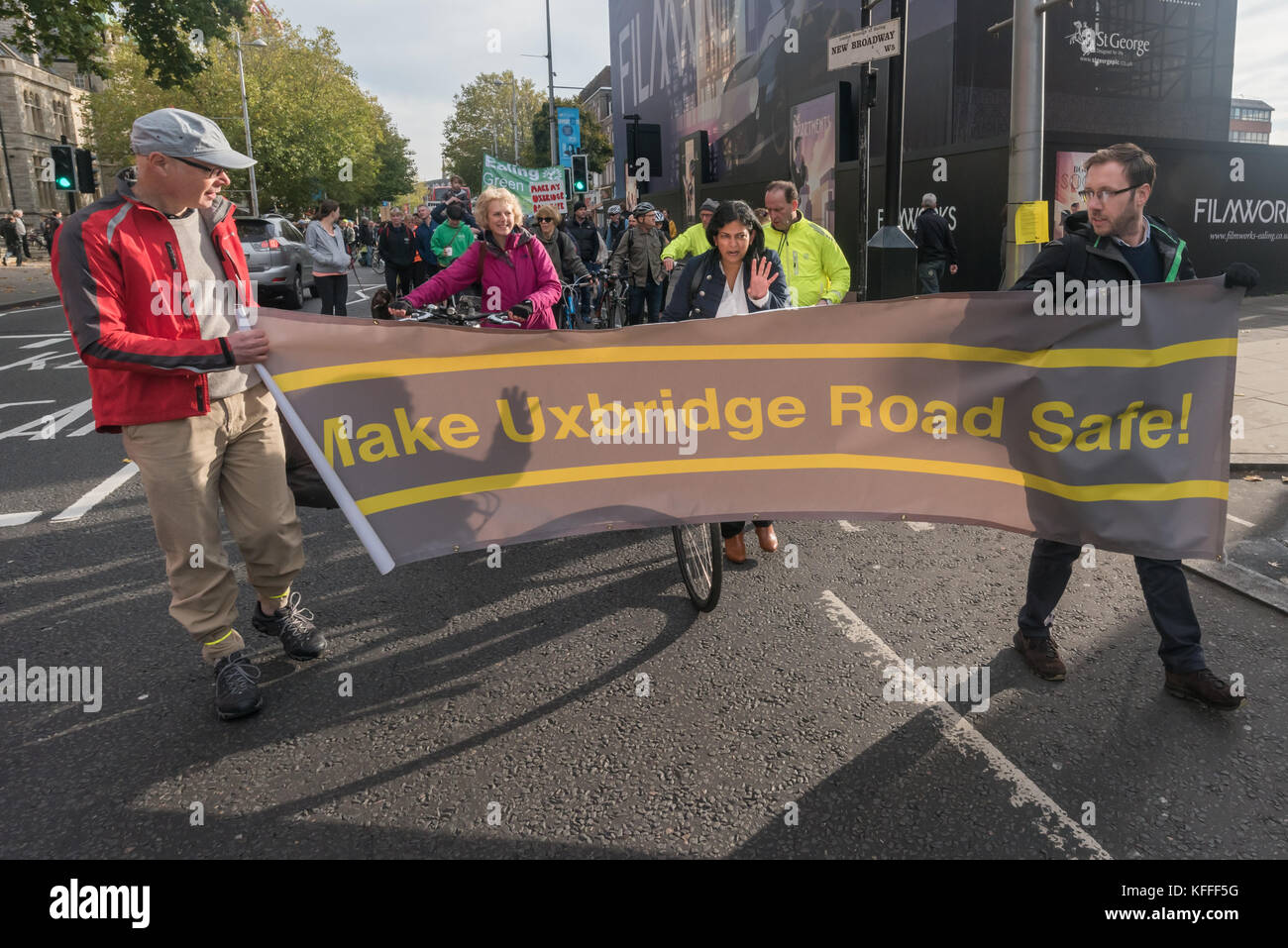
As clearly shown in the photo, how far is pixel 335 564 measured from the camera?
201 inches

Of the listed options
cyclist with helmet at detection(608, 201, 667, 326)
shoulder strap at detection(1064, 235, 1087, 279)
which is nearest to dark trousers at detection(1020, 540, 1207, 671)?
shoulder strap at detection(1064, 235, 1087, 279)

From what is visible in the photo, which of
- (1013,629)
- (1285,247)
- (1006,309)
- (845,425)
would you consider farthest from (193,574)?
(1285,247)

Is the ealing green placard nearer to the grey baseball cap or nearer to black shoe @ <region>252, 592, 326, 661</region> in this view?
black shoe @ <region>252, 592, 326, 661</region>

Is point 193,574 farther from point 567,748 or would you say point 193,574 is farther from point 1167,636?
point 1167,636

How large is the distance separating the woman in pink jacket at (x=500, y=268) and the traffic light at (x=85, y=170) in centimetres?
1677

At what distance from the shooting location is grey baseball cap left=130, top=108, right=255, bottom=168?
10.3ft

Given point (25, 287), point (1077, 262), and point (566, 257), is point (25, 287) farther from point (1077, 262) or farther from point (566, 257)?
point (1077, 262)

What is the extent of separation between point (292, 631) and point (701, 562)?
186cm

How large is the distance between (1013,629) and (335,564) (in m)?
3.54

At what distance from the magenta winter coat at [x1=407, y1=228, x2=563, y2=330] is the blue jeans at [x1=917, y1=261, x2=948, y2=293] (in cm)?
874

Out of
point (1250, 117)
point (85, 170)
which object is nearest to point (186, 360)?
point (85, 170)

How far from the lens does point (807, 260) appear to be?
22.1 ft

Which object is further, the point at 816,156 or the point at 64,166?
the point at 816,156

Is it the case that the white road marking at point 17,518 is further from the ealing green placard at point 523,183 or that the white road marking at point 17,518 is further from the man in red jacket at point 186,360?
the ealing green placard at point 523,183
